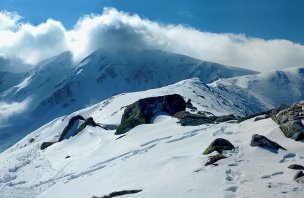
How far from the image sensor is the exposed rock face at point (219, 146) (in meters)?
30.7

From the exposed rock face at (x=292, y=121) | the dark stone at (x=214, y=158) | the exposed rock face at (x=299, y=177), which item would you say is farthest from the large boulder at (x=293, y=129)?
the exposed rock face at (x=299, y=177)

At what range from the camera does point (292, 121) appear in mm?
32688

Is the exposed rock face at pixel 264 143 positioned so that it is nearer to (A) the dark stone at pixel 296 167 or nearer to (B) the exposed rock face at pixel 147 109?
(A) the dark stone at pixel 296 167

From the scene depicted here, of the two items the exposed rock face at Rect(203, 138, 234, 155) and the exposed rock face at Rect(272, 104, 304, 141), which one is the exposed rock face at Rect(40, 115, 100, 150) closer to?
the exposed rock face at Rect(272, 104, 304, 141)

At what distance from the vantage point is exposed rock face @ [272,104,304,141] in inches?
1239

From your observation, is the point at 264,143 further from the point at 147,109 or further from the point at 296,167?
the point at 147,109

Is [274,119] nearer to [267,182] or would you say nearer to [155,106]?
[267,182]

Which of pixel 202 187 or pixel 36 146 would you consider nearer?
pixel 202 187

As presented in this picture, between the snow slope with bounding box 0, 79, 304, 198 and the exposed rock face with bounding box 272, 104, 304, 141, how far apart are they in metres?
0.46

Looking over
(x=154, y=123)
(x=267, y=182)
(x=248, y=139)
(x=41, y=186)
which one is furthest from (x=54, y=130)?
(x=267, y=182)

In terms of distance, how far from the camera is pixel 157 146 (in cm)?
3772

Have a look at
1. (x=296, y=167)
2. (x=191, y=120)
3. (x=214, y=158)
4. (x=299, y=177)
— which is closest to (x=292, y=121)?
(x=214, y=158)

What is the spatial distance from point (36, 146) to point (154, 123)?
1604 cm

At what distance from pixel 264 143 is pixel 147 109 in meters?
27.4
